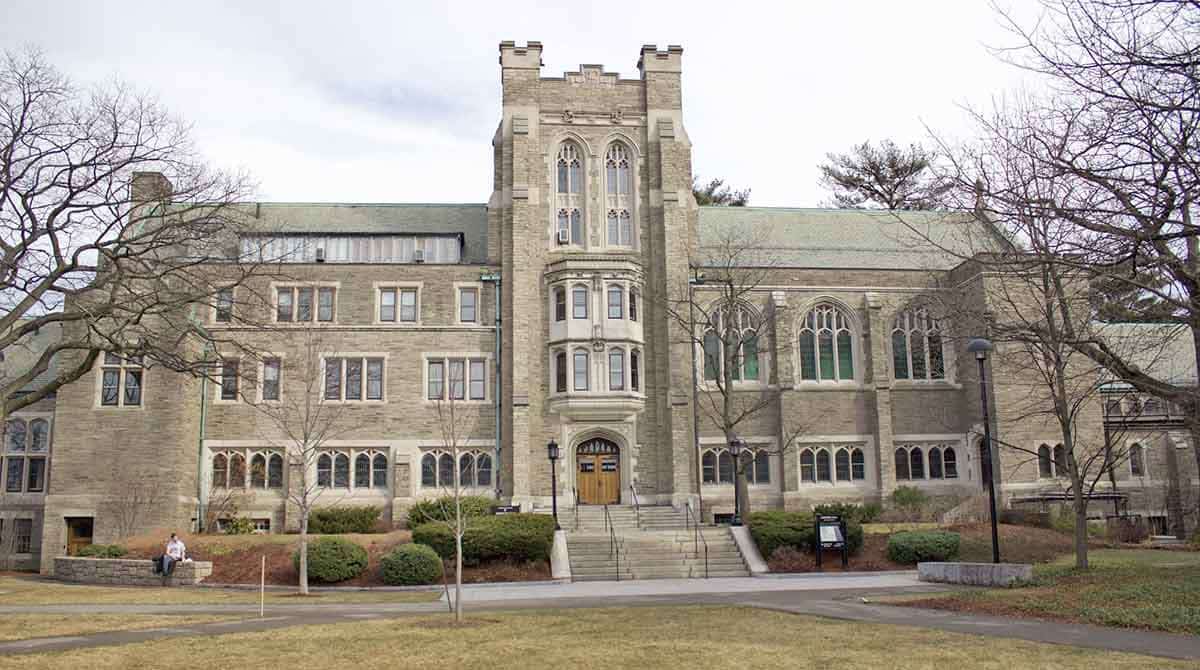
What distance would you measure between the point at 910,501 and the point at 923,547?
8883 mm

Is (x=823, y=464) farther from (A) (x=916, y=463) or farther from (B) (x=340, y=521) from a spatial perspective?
(B) (x=340, y=521)

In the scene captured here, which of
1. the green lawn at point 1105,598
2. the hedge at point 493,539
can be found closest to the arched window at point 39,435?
the hedge at point 493,539

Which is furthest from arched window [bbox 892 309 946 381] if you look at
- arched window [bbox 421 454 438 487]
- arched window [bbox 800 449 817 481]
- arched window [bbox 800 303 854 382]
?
arched window [bbox 421 454 438 487]

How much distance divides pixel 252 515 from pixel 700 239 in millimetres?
19696

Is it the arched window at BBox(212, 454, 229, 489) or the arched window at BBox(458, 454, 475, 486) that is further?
the arched window at BBox(458, 454, 475, 486)

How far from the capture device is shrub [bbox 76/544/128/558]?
29.6m

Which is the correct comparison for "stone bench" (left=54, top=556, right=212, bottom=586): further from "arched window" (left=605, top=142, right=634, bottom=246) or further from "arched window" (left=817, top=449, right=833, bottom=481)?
"arched window" (left=817, top=449, right=833, bottom=481)

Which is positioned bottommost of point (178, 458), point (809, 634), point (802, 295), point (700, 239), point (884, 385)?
point (809, 634)

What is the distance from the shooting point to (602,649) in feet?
39.3

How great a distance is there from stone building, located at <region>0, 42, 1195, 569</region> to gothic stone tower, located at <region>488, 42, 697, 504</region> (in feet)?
0.26

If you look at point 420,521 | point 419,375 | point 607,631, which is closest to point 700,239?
point 419,375

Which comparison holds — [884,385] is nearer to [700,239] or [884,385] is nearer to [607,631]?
[700,239]

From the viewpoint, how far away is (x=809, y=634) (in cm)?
1319

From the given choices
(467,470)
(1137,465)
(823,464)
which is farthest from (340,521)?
(1137,465)
